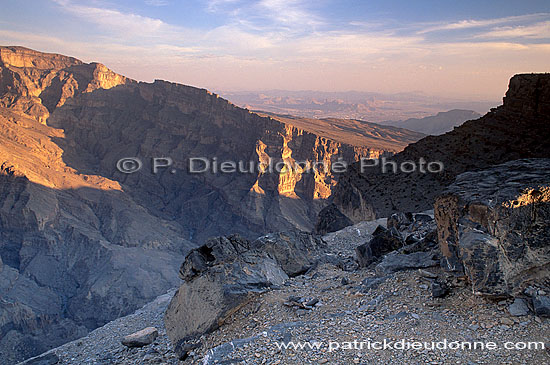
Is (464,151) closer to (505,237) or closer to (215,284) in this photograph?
(505,237)

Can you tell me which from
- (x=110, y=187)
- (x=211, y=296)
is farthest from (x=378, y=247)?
(x=110, y=187)

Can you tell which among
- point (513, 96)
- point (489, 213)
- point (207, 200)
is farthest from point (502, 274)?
point (207, 200)

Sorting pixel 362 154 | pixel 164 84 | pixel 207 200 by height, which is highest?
pixel 164 84

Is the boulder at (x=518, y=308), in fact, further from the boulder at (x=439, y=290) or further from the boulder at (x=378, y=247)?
the boulder at (x=378, y=247)

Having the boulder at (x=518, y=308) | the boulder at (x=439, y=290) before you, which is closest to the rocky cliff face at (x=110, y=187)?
the boulder at (x=439, y=290)

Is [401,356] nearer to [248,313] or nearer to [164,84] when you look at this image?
[248,313]

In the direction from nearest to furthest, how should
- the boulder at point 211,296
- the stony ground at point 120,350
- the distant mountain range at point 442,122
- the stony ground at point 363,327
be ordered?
the stony ground at point 363,327, the boulder at point 211,296, the stony ground at point 120,350, the distant mountain range at point 442,122
